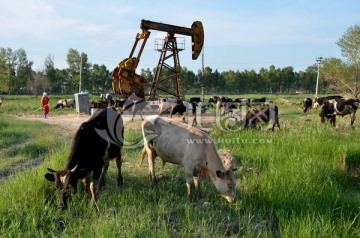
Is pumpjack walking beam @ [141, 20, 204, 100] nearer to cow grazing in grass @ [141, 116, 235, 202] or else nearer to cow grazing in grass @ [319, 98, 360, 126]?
cow grazing in grass @ [319, 98, 360, 126]

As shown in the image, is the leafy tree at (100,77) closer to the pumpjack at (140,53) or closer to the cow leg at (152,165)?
the pumpjack at (140,53)

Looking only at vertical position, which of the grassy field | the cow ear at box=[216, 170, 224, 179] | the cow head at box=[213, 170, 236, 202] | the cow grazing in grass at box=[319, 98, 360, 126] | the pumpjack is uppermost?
the pumpjack

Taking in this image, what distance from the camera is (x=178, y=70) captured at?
22.8 m

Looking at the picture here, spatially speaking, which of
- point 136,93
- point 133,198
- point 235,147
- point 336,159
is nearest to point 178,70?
point 136,93

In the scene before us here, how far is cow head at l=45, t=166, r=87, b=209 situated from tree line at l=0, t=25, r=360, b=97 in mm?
24327

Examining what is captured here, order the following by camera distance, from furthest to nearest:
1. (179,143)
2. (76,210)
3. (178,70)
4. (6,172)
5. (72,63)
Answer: (72,63) → (178,70) → (6,172) → (179,143) → (76,210)

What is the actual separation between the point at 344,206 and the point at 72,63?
57.4 m

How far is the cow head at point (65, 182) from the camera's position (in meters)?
4.88

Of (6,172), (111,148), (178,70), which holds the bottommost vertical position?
(6,172)

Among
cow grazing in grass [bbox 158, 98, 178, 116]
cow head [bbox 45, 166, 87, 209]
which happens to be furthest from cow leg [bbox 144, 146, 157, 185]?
cow grazing in grass [bbox 158, 98, 178, 116]

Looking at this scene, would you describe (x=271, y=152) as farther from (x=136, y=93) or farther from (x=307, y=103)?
(x=307, y=103)

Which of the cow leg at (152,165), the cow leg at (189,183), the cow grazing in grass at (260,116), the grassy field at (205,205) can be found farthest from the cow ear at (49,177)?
the cow grazing in grass at (260,116)

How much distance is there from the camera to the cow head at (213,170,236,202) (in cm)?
543

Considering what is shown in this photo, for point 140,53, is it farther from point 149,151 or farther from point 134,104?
point 149,151
